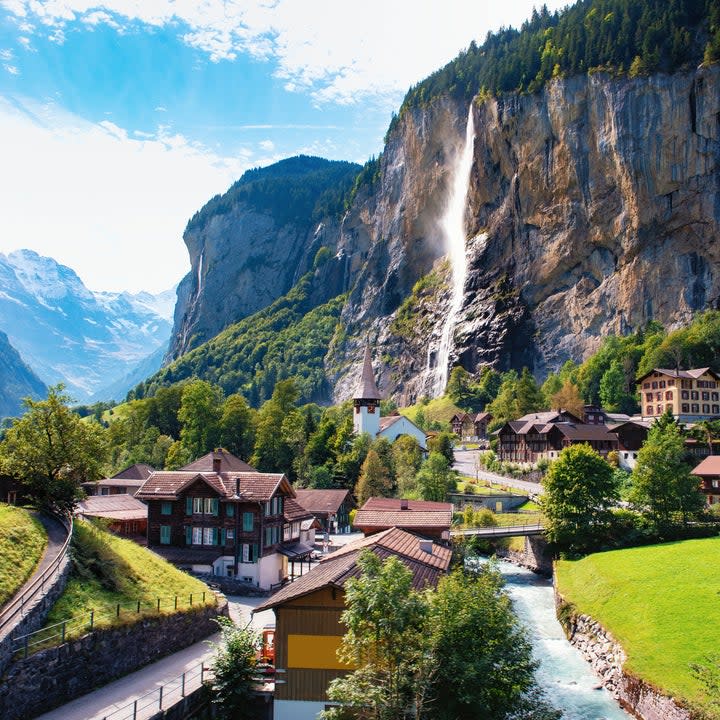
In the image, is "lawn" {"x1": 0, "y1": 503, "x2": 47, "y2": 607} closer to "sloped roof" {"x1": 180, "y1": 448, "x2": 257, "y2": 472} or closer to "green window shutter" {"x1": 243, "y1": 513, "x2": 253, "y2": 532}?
"green window shutter" {"x1": 243, "y1": 513, "x2": 253, "y2": 532}

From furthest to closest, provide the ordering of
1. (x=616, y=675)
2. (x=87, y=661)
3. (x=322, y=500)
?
(x=322, y=500)
(x=616, y=675)
(x=87, y=661)

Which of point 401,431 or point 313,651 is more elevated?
point 401,431

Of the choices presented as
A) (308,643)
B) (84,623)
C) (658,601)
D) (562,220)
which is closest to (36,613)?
(84,623)

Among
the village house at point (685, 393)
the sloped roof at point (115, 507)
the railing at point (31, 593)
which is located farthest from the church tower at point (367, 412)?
the railing at point (31, 593)

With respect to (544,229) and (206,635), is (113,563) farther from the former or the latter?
(544,229)

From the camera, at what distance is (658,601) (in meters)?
36.7

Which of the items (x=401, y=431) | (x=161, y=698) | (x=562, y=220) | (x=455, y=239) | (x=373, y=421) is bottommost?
(x=161, y=698)

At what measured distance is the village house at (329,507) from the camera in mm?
71562

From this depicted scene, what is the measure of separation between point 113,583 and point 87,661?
240 inches

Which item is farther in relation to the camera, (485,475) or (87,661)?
(485,475)

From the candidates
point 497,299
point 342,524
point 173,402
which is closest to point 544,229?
point 497,299

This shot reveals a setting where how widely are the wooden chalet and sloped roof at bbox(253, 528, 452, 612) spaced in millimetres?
37427

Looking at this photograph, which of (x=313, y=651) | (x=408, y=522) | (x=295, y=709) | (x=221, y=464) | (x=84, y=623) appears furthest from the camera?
(x=221, y=464)

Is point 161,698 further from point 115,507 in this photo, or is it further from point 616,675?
point 115,507
